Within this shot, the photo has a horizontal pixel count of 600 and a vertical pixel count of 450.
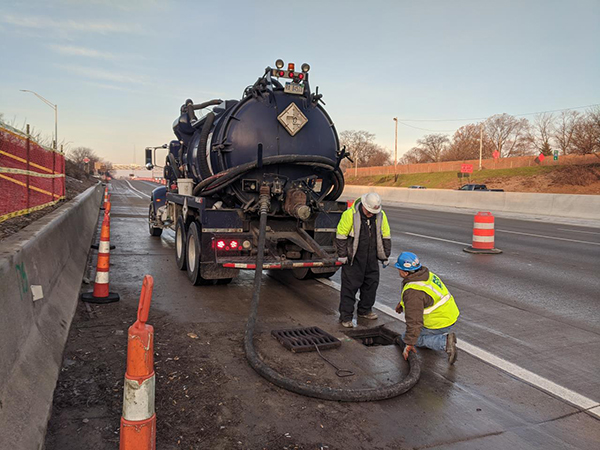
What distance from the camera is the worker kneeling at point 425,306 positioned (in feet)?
15.7

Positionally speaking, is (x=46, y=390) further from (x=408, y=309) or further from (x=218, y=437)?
(x=408, y=309)

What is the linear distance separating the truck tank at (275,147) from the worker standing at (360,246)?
4.20ft

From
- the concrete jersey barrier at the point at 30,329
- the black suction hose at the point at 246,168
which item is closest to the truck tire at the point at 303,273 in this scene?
the black suction hose at the point at 246,168

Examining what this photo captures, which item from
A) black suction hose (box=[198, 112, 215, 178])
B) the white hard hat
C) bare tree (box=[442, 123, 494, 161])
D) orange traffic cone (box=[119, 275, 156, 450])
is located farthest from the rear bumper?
bare tree (box=[442, 123, 494, 161])

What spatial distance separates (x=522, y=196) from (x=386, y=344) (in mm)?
23328

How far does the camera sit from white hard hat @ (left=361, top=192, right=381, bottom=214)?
225 inches

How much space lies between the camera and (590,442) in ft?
10.8

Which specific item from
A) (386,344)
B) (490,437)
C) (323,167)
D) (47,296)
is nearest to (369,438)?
(490,437)

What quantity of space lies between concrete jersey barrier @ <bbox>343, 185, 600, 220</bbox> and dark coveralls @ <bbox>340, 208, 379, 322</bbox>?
65.0 feet

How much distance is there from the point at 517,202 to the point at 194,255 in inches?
890

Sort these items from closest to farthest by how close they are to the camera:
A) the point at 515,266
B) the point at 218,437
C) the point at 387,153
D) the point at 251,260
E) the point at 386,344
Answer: the point at 218,437
the point at 386,344
the point at 251,260
the point at 515,266
the point at 387,153

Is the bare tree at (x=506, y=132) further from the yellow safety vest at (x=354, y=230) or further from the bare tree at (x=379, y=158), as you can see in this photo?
the yellow safety vest at (x=354, y=230)

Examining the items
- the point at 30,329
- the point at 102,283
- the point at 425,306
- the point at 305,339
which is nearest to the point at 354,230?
the point at 425,306

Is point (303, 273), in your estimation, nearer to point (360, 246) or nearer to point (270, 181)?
point (270, 181)
